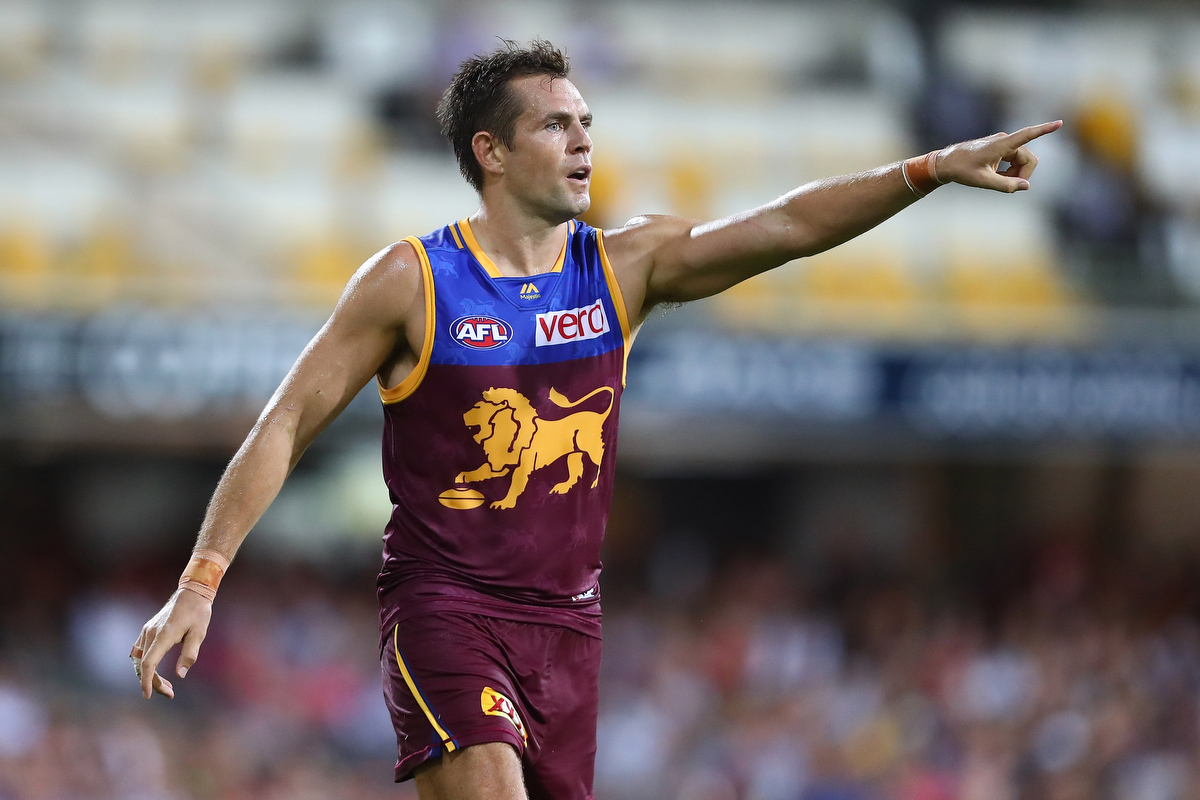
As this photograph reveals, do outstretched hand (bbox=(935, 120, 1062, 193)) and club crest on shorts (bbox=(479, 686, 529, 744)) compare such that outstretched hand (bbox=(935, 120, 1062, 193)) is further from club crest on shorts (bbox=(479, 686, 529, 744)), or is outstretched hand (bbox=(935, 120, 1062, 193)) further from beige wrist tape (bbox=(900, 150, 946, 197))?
club crest on shorts (bbox=(479, 686, 529, 744))

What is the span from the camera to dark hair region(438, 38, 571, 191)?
13.3ft

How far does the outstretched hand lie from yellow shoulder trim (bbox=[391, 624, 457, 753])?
1832 millimetres

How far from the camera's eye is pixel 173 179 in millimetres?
11430

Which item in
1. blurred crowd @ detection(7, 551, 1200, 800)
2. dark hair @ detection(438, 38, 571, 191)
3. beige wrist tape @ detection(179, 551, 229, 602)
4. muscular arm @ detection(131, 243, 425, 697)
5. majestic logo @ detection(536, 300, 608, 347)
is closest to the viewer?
beige wrist tape @ detection(179, 551, 229, 602)

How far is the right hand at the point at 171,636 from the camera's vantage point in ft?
11.4

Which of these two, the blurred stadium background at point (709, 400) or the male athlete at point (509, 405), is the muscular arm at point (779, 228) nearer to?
the male athlete at point (509, 405)

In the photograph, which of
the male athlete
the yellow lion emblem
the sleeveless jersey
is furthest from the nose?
the yellow lion emblem

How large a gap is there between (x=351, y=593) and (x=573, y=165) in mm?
7535

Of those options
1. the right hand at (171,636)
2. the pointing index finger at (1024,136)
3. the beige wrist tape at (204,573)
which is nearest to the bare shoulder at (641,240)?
the pointing index finger at (1024,136)

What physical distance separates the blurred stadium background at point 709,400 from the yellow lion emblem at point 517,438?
5831 millimetres

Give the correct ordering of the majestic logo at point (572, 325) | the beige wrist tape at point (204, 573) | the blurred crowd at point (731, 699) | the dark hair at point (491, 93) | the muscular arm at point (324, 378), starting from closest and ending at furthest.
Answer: the beige wrist tape at point (204, 573), the muscular arm at point (324, 378), the majestic logo at point (572, 325), the dark hair at point (491, 93), the blurred crowd at point (731, 699)

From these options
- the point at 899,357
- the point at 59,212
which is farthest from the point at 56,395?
the point at 899,357

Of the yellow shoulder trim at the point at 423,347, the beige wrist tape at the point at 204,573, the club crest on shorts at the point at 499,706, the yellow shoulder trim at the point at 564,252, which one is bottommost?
the club crest on shorts at the point at 499,706

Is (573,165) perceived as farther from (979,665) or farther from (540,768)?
(979,665)
